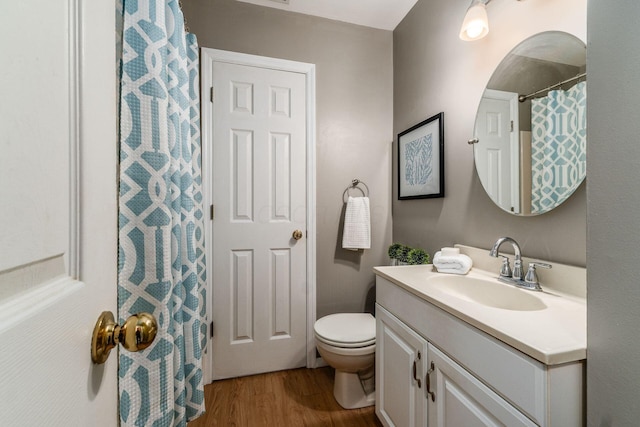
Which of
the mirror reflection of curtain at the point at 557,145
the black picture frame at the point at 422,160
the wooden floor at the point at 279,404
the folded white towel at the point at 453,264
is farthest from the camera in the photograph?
the black picture frame at the point at 422,160

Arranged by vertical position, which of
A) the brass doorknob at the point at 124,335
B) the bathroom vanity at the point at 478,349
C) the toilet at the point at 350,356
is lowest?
the toilet at the point at 350,356

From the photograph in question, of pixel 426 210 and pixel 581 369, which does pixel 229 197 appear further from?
pixel 581 369

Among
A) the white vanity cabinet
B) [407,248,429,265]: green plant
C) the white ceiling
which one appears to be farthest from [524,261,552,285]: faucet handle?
the white ceiling

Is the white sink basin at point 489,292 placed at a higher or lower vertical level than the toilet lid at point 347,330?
higher

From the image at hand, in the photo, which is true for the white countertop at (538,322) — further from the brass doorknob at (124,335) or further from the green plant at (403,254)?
the brass doorknob at (124,335)

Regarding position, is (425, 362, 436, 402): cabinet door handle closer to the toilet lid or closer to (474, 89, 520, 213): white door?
the toilet lid

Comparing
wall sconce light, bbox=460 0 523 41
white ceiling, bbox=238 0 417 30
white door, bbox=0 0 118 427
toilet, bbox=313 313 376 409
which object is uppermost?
white ceiling, bbox=238 0 417 30

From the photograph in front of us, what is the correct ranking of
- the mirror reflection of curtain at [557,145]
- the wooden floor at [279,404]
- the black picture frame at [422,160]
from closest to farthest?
the mirror reflection of curtain at [557,145], the wooden floor at [279,404], the black picture frame at [422,160]

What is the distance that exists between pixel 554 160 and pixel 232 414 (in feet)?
6.49

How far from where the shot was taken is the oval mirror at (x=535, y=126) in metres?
1.00

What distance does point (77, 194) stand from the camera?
344mm

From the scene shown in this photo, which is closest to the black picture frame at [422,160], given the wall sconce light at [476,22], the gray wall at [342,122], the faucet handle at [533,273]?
the gray wall at [342,122]

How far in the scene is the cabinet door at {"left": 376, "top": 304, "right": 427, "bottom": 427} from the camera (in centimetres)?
106

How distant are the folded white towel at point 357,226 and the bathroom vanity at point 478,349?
579 mm
